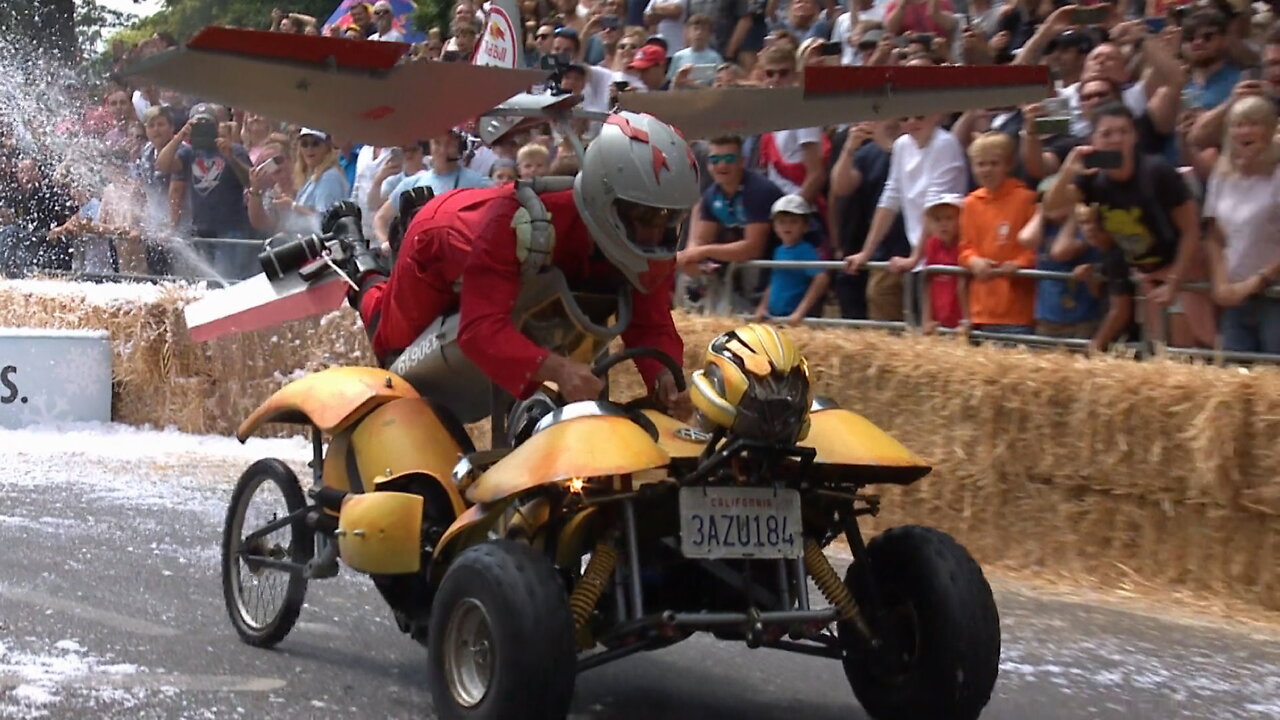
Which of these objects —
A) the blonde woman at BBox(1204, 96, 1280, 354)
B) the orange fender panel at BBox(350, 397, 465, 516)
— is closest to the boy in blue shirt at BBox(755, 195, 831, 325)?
the blonde woman at BBox(1204, 96, 1280, 354)

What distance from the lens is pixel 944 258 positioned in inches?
365

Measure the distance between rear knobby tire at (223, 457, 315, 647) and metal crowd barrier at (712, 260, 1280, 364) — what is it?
3687mm

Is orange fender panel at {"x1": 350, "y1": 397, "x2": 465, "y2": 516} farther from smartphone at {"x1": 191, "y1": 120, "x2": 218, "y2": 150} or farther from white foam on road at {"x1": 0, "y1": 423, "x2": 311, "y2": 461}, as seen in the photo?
smartphone at {"x1": 191, "y1": 120, "x2": 218, "y2": 150}

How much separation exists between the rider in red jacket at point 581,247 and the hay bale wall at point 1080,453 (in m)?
2.69

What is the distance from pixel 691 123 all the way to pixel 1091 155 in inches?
111

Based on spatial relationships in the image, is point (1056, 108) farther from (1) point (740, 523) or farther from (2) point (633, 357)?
(1) point (740, 523)

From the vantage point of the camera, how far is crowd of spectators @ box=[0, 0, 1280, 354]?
26.4 ft

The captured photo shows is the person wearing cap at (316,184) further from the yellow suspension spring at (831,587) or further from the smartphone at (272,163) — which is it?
the yellow suspension spring at (831,587)

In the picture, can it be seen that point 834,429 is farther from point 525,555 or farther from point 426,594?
point 426,594

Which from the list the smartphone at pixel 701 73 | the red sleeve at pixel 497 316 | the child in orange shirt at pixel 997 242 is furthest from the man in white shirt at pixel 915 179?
the red sleeve at pixel 497 316

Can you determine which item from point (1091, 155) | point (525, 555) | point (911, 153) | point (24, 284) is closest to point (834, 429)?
point (525, 555)

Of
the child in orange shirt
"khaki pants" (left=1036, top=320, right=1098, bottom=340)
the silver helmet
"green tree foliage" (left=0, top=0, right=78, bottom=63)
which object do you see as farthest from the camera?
"green tree foliage" (left=0, top=0, right=78, bottom=63)

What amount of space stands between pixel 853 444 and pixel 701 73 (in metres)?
7.16

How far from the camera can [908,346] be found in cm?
894
